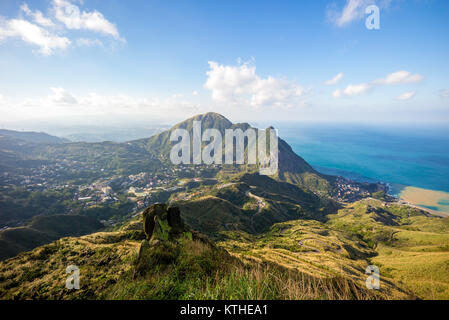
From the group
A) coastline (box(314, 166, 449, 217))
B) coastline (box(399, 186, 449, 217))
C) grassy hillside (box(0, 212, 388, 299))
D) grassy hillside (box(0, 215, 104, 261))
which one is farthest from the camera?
coastline (box(314, 166, 449, 217))

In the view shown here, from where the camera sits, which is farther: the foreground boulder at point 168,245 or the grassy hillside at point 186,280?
the foreground boulder at point 168,245

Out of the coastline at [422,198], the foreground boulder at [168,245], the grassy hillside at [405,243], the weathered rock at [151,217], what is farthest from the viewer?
the coastline at [422,198]

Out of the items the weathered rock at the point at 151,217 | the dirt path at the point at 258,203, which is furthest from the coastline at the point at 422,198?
the weathered rock at the point at 151,217

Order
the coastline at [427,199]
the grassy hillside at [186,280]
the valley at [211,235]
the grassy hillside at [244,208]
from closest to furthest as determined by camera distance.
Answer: the grassy hillside at [186,280] → the valley at [211,235] → the grassy hillside at [244,208] → the coastline at [427,199]

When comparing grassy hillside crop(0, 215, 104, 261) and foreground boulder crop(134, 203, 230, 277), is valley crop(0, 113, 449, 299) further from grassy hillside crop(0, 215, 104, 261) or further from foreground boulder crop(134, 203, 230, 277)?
grassy hillside crop(0, 215, 104, 261)

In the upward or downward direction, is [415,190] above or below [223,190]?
below

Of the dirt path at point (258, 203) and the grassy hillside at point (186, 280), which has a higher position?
the grassy hillside at point (186, 280)

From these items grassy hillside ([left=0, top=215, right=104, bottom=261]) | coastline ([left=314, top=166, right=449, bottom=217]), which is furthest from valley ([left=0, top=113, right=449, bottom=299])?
coastline ([left=314, top=166, right=449, bottom=217])

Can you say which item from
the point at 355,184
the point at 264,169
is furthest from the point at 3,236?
the point at 355,184

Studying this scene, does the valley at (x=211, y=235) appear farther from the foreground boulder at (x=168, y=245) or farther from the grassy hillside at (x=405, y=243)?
the grassy hillside at (x=405, y=243)

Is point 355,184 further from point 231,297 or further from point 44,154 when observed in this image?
point 44,154

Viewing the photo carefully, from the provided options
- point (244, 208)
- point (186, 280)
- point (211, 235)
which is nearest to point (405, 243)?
point (244, 208)
